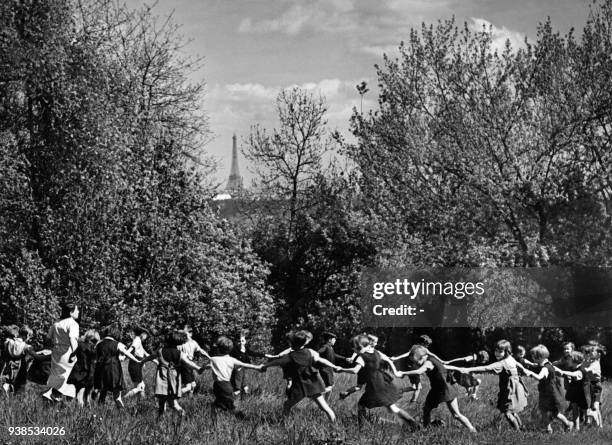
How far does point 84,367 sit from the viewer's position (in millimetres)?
17000

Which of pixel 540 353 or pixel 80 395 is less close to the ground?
pixel 540 353

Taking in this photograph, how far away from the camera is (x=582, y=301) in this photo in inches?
1384

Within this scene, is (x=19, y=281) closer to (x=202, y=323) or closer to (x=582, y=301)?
(x=202, y=323)

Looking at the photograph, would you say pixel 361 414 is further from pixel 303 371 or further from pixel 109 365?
pixel 109 365

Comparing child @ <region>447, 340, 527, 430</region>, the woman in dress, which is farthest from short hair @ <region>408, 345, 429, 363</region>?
the woman in dress

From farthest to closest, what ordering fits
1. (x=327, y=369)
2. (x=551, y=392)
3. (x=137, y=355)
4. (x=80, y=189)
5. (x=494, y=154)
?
(x=494, y=154)
(x=80, y=189)
(x=137, y=355)
(x=327, y=369)
(x=551, y=392)

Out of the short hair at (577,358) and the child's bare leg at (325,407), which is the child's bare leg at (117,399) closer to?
the child's bare leg at (325,407)

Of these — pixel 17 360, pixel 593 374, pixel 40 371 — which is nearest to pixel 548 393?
pixel 593 374

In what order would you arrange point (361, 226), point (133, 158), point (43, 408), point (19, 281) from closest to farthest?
point (43, 408) → point (19, 281) → point (133, 158) → point (361, 226)

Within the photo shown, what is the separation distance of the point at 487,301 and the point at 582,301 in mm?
3457

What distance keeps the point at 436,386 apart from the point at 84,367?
20.5ft

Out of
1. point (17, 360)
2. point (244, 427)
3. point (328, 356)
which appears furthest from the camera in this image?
point (328, 356)

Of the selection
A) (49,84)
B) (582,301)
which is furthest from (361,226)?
(49,84)

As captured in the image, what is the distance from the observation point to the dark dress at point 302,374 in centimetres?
1463
